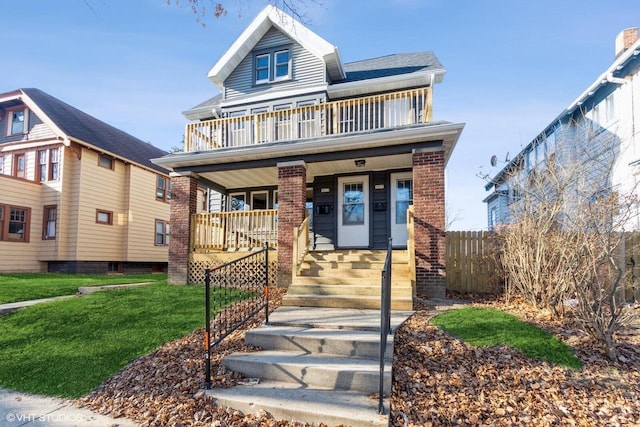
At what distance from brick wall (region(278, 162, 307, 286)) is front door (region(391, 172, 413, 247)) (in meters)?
2.98

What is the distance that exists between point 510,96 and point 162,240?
18.6 meters

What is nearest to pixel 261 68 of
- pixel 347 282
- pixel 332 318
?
pixel 347 282

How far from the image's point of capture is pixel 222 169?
10328mm

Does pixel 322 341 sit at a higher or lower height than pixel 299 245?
lower

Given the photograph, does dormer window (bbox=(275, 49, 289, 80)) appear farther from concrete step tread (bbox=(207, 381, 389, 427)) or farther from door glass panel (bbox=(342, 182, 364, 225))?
concrete step tread (bbox=(207, 381, 389, 427))

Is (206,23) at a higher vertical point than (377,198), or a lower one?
higher

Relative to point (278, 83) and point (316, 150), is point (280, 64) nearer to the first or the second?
point (278, 83)

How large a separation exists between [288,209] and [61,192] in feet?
40.4

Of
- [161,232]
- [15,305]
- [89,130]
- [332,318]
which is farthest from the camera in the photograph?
[161,232]

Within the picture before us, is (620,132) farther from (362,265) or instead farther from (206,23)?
(206,23)

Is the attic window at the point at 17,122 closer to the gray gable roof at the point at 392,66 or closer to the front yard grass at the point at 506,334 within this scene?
the gray gable roof at the point at 392,66

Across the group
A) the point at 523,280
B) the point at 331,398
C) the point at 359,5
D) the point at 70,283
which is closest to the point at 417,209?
the point at 523,280

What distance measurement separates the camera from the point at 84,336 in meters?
5.58

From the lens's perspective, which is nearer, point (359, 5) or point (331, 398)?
point (331, 398)
